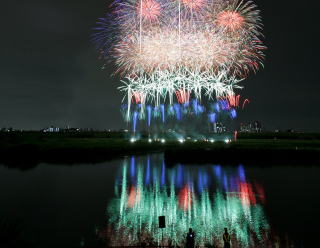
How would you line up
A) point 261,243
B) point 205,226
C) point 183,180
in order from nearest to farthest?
point 261,243, point 205,226, point 183,180

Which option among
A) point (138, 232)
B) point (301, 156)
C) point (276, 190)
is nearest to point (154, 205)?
point (138, 232)

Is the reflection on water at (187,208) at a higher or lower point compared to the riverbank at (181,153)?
lower

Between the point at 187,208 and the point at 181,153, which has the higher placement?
the point at 181,153

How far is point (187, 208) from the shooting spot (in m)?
24.7

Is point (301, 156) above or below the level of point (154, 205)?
above

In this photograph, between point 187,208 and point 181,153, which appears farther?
point 181,153

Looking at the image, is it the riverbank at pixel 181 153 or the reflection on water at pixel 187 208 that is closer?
the reflection on water at pixel 187 208

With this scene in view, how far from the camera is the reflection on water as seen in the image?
1798 cm

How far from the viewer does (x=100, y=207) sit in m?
26.3

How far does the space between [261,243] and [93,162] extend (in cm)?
4394

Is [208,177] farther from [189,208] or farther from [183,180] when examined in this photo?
[189,208]

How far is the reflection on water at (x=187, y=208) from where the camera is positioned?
1798 cm

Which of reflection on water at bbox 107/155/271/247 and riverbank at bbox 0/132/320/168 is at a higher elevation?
riverbank at bbox 0/132/320/168

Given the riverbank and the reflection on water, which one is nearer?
the reflection on water
